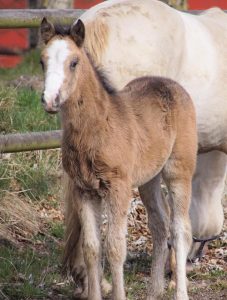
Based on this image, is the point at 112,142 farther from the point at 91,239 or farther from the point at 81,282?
the point at 81,282

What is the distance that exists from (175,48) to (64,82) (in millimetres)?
1620

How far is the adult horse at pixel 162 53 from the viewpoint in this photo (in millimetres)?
6469

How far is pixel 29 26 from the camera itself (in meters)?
7.97

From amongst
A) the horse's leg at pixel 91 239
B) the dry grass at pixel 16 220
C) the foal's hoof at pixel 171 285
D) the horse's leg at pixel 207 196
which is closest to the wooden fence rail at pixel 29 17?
the dry grass at pixel 16 220

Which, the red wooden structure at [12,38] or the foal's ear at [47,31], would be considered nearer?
the foal's ear at [47,31]

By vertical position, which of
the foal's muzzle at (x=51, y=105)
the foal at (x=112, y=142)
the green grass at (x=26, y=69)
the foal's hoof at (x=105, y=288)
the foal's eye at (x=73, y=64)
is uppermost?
the foal's eye at (x=73, y=64)

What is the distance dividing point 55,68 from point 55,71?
20 mm

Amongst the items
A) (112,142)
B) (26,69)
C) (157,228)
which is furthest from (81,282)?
(26,69)

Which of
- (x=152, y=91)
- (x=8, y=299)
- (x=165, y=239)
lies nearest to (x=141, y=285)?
(x=165, y=239)

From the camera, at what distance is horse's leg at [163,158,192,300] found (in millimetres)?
6289

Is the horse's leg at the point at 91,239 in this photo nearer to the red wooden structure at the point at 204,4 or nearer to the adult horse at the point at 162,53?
the adult horse at the point at 162,53

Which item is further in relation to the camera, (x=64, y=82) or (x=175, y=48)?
(x=175, y=48)

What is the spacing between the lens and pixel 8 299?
6375 mm

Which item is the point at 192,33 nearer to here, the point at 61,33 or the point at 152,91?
the point at 152,91
